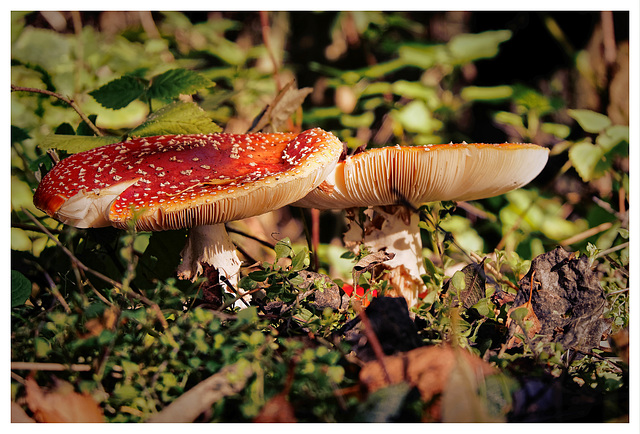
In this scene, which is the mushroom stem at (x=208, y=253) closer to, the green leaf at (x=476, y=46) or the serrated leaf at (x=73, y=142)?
the serrated leaf at (x=73, y=142)

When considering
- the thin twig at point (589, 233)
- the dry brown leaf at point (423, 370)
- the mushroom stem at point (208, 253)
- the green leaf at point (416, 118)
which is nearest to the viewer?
the dry brown leaf at point (423, 370)

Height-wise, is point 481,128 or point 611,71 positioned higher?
point 611,71

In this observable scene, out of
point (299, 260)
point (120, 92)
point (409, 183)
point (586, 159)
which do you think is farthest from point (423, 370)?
point (586, 159)

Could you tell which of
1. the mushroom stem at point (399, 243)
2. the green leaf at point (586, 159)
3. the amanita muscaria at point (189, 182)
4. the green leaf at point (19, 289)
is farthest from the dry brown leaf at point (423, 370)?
the green leaf at point (586, 159)

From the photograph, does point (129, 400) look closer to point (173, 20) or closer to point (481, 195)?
point (481, 195)

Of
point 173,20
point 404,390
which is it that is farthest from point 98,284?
point 173,20

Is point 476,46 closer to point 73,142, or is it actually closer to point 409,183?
point 409,183
